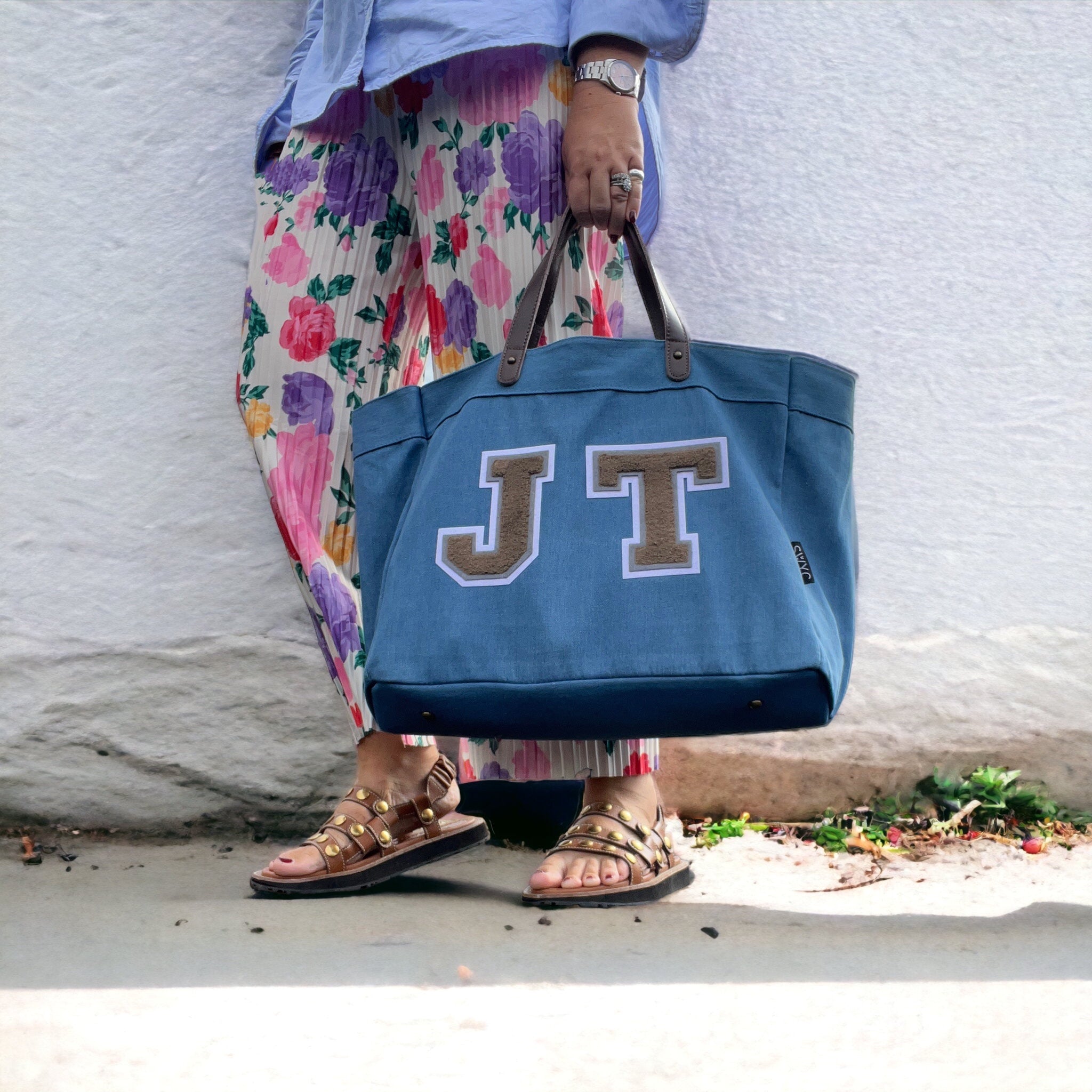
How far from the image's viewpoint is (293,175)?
1491mm

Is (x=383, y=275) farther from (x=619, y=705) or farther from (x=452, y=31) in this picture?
(x=619, y=705)

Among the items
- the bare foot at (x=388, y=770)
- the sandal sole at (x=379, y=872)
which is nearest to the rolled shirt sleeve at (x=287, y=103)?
the bare foot at (x=388, y=770)

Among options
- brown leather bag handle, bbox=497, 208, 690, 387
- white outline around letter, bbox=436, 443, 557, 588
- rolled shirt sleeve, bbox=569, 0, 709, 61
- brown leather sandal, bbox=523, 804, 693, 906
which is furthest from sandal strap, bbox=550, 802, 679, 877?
rolled shirt sleeve, bbox=569, 0, 709, 61

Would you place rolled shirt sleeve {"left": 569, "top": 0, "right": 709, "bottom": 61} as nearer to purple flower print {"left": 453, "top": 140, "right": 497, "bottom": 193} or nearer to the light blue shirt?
the light blue shirt

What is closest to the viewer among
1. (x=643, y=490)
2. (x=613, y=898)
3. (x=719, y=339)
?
(x=643, y=490)

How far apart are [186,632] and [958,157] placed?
1.52 m

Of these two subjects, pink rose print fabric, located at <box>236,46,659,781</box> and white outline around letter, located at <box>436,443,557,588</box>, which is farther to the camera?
pink rose print fabric, located at <box>236,46,659,781</box>

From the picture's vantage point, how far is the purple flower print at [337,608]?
4.66 ft

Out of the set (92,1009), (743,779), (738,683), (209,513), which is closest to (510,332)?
(738,683)

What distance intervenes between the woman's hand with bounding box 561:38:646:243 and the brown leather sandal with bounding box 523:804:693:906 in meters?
0.72

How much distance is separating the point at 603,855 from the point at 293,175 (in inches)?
37.3

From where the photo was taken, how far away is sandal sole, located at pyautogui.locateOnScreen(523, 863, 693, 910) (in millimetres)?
1341

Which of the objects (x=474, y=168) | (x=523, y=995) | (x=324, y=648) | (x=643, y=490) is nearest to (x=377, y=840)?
(x=324, y=648)

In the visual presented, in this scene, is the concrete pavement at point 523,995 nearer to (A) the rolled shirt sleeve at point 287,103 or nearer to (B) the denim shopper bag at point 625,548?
→ (B) the denim shopper bag at point 625,548
